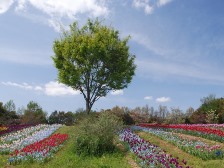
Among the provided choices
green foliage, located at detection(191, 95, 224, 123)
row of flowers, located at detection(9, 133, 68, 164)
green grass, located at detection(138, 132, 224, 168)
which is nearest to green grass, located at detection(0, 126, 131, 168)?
row of flowers, located at detection(9, 133, 68, 164)

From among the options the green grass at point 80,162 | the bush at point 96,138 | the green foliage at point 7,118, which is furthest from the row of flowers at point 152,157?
the green foliage at point 7,118

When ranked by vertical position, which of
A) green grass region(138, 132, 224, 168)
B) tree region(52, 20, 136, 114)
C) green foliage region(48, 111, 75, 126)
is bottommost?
green grass region(138, 132, 224, 168)

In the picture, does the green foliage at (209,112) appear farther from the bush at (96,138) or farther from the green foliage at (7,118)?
the bush at (96,138)

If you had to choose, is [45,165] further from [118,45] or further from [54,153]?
[118,45]

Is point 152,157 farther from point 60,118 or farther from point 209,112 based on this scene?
point 209,112

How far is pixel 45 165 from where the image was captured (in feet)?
50.1

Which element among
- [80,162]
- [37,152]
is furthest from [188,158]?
[37,152]

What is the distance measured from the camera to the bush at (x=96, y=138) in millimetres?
16547

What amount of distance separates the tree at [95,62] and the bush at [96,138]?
16552 mm

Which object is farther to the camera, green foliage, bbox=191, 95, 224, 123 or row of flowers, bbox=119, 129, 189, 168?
green foliage, bbox=191, 95, 224, 123

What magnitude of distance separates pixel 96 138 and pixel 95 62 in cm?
1833

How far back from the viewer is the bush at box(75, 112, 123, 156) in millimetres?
16547

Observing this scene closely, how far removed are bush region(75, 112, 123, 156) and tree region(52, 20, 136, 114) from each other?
16552 mm

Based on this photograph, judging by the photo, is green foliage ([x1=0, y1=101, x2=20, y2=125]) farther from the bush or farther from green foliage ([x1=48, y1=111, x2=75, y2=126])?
the bush
